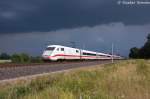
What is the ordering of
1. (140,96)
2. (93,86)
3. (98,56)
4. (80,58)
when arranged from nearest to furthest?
(140,96)
(93,86)
(80,58)
(98,56)

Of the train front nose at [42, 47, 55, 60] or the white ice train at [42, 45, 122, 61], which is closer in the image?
the train front nose at [42, 47, 55, 60]

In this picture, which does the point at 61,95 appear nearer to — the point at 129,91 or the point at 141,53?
the point at 129,91

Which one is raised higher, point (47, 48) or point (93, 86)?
point (47, 48)

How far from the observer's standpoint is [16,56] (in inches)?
2638

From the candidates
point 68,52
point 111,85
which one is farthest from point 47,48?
point 111,85

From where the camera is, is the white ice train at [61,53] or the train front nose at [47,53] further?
the white ice train at [61,53]

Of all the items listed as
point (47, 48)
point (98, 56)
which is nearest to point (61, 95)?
point (47, 48)

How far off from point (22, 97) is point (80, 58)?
1923 inches

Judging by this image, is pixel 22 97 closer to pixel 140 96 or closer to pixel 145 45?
pixel 140 96

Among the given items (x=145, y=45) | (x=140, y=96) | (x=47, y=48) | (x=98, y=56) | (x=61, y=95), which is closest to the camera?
(x=61, y=95)

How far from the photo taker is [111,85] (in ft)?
→ 38.0

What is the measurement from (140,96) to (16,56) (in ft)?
197

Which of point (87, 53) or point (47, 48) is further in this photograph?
point (87, 53)

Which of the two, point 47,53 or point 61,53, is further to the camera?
point 61,53
